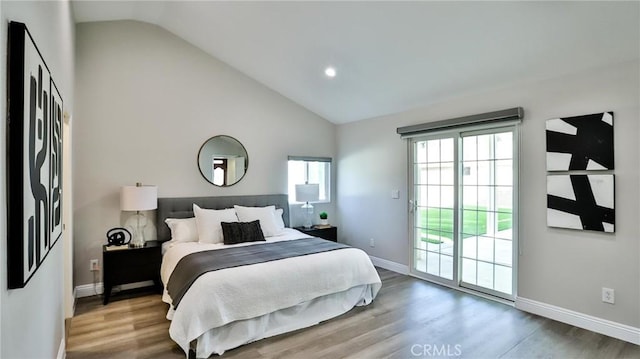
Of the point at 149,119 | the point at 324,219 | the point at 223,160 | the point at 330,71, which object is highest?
the point at 330,71

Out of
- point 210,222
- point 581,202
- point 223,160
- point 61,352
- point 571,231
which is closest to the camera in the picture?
point 61,352

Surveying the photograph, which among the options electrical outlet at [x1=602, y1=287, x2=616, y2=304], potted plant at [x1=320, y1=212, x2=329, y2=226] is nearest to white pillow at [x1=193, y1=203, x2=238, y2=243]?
potted plant at [x1=320, y1=212, x2=329, y2=226]

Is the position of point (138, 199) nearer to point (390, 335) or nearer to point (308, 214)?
point (308, 214)

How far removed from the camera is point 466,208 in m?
4.11

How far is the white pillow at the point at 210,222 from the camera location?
13.2 ft

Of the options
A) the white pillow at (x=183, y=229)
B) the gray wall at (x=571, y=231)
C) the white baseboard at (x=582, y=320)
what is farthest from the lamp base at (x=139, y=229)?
the white baseboard at (x=582, y=320)

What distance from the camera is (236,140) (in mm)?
4977

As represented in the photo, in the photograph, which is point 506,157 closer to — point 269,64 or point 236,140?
point 269,64

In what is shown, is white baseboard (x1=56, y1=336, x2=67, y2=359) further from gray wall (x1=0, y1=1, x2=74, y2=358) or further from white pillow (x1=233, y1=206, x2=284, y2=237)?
white pillow (x1=233, y1=206, x2=284, y2=237)

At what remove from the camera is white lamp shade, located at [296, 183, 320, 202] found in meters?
5.27

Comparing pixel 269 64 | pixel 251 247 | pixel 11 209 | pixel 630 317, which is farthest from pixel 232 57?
pixel 630 317

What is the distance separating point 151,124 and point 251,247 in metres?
2.12

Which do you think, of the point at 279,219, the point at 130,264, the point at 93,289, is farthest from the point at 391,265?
the point at 93,289

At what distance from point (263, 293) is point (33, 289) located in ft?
5.65
